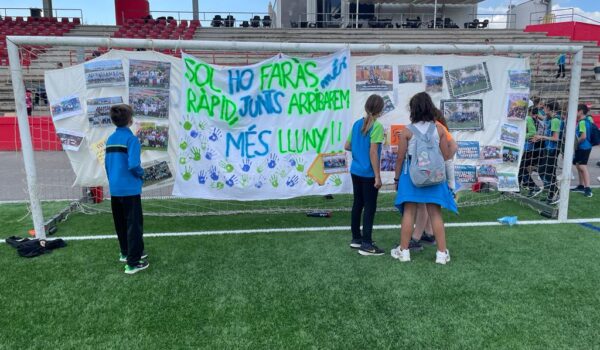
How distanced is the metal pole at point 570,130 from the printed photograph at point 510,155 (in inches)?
24.9

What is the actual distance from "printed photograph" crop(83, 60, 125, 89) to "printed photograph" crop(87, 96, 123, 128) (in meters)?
0.19

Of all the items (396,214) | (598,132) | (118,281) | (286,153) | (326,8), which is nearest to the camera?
(118,281)

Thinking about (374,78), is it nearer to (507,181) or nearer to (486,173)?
(486,173)

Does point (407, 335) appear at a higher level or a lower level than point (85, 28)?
lower

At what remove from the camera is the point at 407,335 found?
3209mm

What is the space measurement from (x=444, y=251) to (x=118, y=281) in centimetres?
335

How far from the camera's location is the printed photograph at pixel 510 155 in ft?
20.1

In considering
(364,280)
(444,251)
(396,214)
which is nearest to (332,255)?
(364,280)

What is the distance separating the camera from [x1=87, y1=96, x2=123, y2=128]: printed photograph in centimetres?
533

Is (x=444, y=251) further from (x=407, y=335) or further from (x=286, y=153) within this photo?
(x=286, y=153)

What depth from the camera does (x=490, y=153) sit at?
6.11 meters

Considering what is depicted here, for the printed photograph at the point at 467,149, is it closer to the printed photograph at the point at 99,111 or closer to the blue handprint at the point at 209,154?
the blue handprint at the point at 209,154

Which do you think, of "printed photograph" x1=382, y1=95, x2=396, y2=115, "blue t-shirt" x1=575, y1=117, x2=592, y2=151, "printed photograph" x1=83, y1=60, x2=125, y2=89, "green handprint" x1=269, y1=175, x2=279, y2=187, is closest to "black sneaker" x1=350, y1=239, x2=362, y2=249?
"green handprint" x1=269, y1=175, x2=279, y2=187

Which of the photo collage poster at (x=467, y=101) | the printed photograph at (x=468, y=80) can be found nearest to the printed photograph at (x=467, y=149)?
the photo collage poster at (x=467, y=101)
